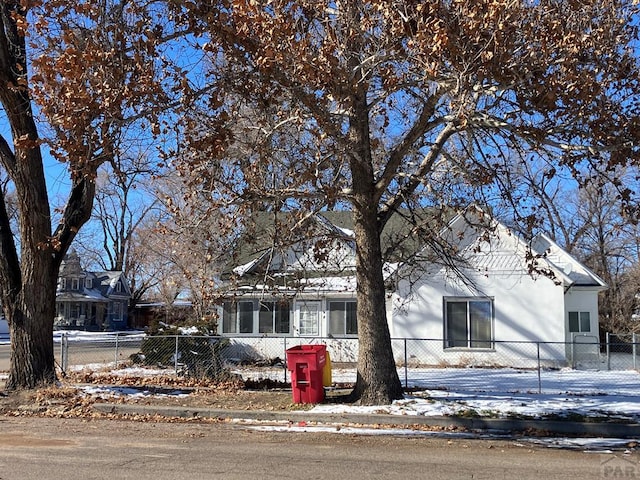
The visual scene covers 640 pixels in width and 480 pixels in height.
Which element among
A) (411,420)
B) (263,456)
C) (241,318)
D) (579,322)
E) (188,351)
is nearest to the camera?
(263,456)

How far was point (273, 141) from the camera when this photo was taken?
12828mm

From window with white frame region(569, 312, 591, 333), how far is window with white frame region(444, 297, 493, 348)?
3.97 meters

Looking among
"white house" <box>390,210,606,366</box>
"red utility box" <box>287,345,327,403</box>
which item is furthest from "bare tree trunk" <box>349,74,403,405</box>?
"white house" <box>390,210,606,366</box>

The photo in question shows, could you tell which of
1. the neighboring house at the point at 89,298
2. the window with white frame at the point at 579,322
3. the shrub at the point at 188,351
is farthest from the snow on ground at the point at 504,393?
the neighboring house at the point at 89,298

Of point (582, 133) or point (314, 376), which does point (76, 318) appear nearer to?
point (314, 376)

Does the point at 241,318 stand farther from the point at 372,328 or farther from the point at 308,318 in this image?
the point at 372,328

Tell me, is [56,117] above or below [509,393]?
above

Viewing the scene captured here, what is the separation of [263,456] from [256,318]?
587 inches

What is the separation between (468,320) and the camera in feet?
68.1

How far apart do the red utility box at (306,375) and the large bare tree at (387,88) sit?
32.5 inches

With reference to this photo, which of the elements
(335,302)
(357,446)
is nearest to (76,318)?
(335,302)

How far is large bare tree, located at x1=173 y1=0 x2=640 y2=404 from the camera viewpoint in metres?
8.74

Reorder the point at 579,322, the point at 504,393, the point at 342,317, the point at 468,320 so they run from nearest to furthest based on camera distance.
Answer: the point at 504,393
the point at 468,320
the point at 342,317
the point at 579,322

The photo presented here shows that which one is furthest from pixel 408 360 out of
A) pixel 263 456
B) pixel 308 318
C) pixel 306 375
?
pixel 263 456
